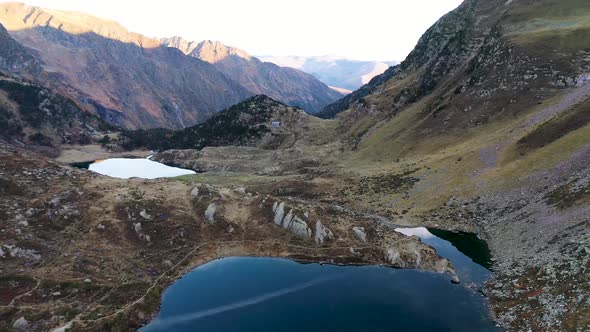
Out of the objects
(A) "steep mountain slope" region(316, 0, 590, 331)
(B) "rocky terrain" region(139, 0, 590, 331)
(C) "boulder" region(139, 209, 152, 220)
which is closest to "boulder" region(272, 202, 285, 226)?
(C) "boulder" region(139, 209, 152, 220)

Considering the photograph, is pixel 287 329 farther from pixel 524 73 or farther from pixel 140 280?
pixel 524 73

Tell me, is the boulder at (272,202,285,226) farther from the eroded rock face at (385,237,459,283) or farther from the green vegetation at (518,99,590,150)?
the green vegetation at (518,99,590,150)

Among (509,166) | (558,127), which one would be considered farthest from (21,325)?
(558,127)

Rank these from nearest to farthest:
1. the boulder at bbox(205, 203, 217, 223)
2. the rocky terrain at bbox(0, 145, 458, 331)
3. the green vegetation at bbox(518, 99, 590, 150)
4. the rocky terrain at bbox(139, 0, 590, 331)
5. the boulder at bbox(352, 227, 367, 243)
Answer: the rocky terrain at bbox(139, 0, 590, 331) → the rocky terrain at bbox(0, 145, 458, 331) → the boulder at bbox(352, 227, 367, 243) → the boulder at bbox(205, 203, 217, 223) → the green vegetation at bbox(518, 99, 590, 150)

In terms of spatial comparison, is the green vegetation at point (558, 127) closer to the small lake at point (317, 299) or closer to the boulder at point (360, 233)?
the small lake at point (317, 299)

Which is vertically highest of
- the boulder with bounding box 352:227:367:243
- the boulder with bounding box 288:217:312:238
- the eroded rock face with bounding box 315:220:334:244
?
the boulder with bounding box 288:217:312:238
